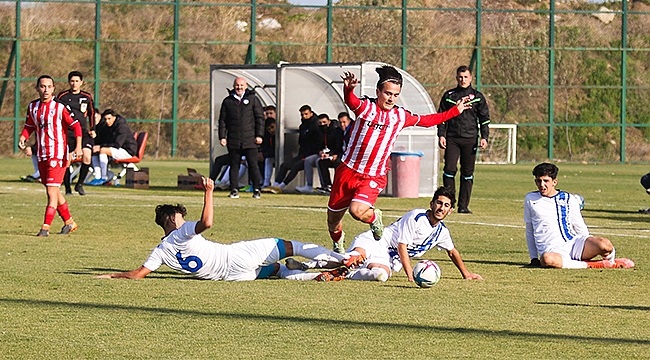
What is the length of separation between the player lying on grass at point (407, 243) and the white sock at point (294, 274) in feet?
0.19

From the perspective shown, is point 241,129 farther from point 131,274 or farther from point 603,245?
point 131,274

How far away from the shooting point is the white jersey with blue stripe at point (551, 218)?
12.4 meters

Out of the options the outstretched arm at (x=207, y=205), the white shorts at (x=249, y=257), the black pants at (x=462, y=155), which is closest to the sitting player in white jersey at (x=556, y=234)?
the white shorts at (x=249, y=257)

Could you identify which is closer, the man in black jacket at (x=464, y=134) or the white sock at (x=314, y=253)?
the white sock at (x=314, y=253)

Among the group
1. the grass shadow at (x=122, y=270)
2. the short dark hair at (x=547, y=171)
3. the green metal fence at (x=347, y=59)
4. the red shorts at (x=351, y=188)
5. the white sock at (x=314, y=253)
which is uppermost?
the green metal fence at (x=347, y=59)

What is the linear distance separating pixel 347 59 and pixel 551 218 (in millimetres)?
32001

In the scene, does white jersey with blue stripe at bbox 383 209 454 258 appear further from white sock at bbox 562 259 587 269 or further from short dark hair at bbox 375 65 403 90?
white sock at bbox 562 259 587 269

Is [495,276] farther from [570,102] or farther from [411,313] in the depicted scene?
[570,102]

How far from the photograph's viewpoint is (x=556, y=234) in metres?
12.4

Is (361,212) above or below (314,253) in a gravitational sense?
above

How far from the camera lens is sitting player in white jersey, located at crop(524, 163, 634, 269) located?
1238 centimetres

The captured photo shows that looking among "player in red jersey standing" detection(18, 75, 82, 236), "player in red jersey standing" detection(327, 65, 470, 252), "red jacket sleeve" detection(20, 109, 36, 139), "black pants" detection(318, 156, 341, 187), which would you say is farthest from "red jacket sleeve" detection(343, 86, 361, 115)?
"black pants" detection(318, 156, 341, 187)

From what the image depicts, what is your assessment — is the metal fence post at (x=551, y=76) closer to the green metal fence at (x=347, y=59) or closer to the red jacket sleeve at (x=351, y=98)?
the green metal fence at (x=347, y=59)

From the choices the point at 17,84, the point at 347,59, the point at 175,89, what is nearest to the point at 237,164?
the point at 175,89
